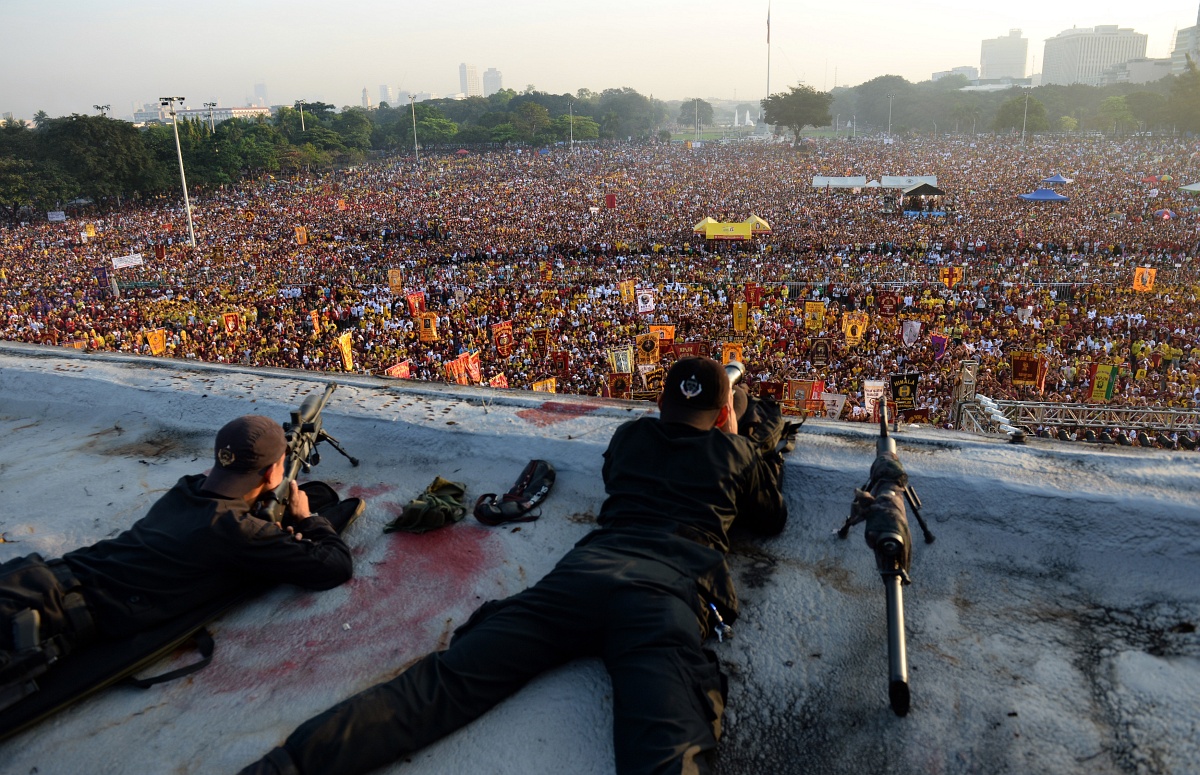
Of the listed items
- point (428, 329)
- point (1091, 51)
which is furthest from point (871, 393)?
point (1091, 51)

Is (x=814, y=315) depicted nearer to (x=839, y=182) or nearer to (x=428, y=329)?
(x=428, y=329)

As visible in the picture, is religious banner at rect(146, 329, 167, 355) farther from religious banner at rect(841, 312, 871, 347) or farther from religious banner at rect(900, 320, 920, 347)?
religious banner at rect(900, 320, 920, 347)

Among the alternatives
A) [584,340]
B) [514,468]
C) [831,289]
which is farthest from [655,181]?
[514,468]

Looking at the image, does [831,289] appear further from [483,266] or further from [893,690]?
[893,690]

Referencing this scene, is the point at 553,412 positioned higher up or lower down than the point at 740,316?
higher up

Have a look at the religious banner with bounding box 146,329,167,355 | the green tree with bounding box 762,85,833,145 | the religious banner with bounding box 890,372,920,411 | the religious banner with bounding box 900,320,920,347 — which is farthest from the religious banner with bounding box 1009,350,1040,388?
the green tree with bounding box 762,85,833,145

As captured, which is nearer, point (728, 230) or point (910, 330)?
point (910, 330)
